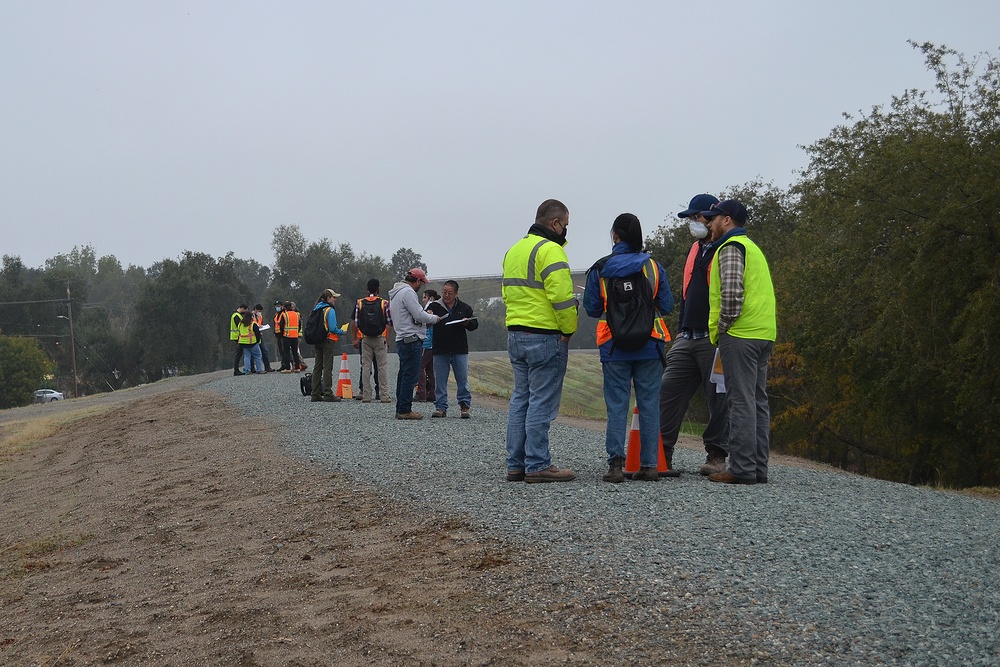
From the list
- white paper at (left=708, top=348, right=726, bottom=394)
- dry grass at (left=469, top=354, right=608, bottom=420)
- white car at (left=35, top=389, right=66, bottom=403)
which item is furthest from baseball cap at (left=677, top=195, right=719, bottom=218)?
white car at (left=35, top=389, right=66, bottom=403)

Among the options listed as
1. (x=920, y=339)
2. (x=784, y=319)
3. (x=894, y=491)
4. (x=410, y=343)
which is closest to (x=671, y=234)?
(x=784, y=319)

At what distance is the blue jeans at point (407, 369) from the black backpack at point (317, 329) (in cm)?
419

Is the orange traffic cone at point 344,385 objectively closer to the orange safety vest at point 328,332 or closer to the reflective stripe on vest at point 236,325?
the orange safety vest at point 328,332

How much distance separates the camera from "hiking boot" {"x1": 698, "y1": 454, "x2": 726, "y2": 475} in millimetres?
9134

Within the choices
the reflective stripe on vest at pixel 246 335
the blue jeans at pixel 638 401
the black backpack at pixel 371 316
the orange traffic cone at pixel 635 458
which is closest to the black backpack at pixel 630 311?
the blue jeans at pixel 638 401

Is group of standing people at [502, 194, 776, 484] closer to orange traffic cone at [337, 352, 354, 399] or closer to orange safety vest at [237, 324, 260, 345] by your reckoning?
orange traffic cone at [337, 352, 354, 399]

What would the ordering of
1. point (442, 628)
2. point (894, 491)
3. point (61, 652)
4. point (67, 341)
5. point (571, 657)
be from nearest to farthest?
point (571, 657) → point (442, 628) → point (61, 652) → point (894, 491) → point (67, 341)

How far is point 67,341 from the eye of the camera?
85.4 m

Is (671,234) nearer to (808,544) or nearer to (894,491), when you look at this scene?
(894,491)

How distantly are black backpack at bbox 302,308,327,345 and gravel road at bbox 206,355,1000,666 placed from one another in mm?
8783

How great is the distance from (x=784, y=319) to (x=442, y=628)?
27.2 m

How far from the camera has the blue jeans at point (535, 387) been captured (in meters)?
8.38

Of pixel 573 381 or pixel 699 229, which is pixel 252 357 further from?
pixel 573 381

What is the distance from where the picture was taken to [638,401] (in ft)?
27.9
